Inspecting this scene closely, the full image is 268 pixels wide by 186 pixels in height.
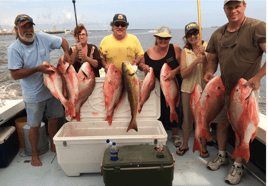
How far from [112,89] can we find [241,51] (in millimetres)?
1626

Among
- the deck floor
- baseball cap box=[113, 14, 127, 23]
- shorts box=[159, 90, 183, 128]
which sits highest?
baseball cap box=[113, 14, 127, 23]

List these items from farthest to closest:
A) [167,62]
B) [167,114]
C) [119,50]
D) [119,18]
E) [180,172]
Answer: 1. [167,114]
2. [119,50]
3. [119,18]
4. [167,62]
5. [180,172]

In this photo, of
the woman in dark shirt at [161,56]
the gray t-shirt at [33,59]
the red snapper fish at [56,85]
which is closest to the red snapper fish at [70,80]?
the red snapper fish at [56,85]

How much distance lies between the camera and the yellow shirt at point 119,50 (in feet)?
11.1

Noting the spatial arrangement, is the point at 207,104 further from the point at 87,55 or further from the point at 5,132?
the point at 5,132

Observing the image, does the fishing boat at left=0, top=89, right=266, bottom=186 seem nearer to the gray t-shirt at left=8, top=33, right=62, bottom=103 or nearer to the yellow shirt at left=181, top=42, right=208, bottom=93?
the gray t-shirt at left=8, top=33, right=62, bottom=103

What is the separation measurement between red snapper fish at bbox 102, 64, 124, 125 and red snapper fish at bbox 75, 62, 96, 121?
20 centimetres

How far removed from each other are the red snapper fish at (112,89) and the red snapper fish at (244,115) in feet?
4.66

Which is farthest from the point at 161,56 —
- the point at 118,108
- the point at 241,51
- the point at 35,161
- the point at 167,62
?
the point at 35,161

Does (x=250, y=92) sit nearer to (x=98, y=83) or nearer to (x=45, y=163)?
(x=98, y=83)

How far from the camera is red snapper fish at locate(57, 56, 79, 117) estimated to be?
2.64 meters

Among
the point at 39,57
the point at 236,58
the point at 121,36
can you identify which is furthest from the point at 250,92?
the point at 39,57

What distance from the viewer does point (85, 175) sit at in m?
2.68

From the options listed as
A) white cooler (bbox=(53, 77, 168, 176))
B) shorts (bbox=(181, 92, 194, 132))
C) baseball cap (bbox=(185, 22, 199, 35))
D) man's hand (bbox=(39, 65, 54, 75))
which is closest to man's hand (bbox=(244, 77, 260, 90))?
shorts (bbox=(181, 92, 194, 132))
